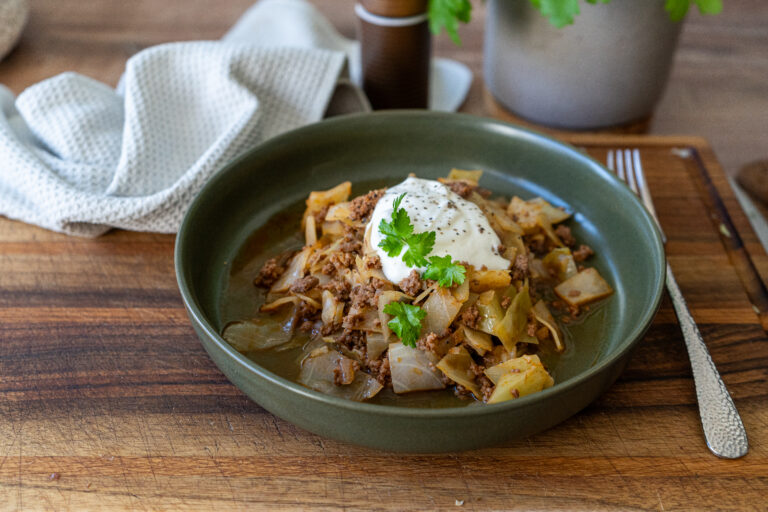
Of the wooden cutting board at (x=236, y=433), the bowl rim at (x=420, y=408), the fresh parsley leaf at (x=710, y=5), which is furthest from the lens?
the fresh parsley leaf at (x=710, y=5)

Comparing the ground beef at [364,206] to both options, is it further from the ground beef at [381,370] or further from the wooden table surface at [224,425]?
the wooden table surface at [224,425]

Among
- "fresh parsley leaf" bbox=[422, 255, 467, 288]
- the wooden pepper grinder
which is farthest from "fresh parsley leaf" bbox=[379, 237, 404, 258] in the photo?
the wooden pepper grinder

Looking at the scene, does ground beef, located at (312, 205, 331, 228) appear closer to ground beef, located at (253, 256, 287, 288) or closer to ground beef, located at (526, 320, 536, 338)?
ground beef, located at (253, 256, 287, 288)

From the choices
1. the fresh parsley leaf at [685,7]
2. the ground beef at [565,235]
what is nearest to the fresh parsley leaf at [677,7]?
the fresh parsley leaf at [685,7]

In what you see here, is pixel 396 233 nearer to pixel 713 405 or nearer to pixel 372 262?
pixel 372 262

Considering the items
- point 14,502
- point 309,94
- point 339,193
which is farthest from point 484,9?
point 14,502

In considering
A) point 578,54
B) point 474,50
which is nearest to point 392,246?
point 578,54
